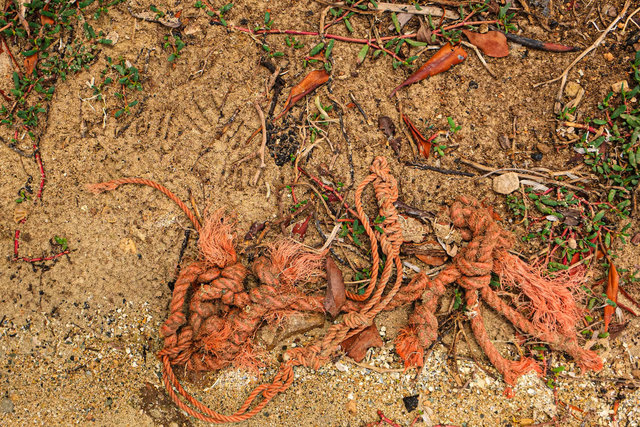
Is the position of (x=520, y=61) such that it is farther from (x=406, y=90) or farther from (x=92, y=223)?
(x=92, y=223)

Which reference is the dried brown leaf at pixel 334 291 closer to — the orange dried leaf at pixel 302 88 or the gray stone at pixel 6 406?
the orange dried leaf at pixel 302 88

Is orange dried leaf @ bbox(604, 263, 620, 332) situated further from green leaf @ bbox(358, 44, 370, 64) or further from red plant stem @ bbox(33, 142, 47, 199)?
red plant stem @ bbox(33, 142, 47, 199)

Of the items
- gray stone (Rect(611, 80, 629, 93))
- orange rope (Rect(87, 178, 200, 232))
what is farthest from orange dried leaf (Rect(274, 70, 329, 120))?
gray stone (Rect(611, 80, 629, 93))

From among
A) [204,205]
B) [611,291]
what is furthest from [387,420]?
[204,205]

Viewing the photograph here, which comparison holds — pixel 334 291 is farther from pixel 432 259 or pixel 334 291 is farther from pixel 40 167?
pixel 40 167

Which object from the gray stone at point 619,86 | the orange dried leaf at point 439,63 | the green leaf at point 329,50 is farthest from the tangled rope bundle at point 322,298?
the gray stone at point 619,86
